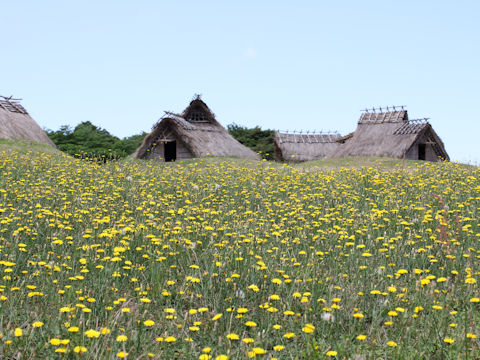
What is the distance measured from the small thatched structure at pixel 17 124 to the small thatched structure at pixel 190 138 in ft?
26.1

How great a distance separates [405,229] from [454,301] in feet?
9.33

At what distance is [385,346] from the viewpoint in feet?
14.1

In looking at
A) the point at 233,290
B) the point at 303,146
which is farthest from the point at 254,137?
the point at 233,290

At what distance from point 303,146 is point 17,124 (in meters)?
30.0

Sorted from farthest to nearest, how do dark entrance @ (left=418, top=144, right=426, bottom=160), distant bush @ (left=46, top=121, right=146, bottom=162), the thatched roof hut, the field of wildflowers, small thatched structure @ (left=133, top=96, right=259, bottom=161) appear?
distant bush @ (left=46, top=121, right=146, bottom=162) → dark entrance @ (left=418, top=144, right=426, bottom=160) → the thatched roof hut → small thatched structure @ (left=133, top=96, right=259, bottom=161) → the field of wildflowers

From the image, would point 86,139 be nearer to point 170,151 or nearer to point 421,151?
point 170,151

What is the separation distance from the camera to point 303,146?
51.1 meters

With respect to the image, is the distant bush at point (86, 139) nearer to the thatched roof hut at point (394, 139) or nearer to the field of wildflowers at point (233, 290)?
the thatched roof hut at point (394, 139)

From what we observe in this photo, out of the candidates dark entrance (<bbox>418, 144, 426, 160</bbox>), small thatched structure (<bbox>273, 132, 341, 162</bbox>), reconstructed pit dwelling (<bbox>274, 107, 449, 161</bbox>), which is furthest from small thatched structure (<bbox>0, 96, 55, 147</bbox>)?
dark entrance (<bbox>418, 144, 426, 160</bbox>)

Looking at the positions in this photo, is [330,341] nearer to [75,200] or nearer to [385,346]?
[385,346]

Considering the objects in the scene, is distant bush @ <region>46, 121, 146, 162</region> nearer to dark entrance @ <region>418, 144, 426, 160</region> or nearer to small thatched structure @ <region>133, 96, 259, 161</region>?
small thatched structure @ <region>133, 96, 259, 161</region>

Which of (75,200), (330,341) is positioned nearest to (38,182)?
(75,200)

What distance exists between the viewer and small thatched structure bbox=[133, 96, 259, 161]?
112 ft

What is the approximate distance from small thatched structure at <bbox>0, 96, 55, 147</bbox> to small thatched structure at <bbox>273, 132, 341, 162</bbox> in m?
25.3
